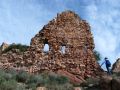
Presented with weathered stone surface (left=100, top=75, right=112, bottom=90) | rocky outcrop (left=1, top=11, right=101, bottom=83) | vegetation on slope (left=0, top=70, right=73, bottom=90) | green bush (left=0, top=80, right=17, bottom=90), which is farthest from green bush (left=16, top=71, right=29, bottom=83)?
weathered stone surface (left=100, top=75, right=112, bottom=90)

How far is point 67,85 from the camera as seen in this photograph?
2338cm

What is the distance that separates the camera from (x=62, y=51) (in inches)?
1169

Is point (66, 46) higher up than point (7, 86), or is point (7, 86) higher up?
point (66, 46)

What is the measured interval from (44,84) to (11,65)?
20.6 feet

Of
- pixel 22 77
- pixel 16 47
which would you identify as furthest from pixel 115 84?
pixel 16 47

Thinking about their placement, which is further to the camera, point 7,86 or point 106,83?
point 106,83

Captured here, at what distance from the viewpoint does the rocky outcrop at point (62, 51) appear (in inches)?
1136

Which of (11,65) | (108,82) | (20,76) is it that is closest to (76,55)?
(11,65)

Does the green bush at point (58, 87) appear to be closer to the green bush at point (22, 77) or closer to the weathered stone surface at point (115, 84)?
the green bush at point (22, 77)

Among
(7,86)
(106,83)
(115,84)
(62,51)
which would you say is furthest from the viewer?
(62,51)

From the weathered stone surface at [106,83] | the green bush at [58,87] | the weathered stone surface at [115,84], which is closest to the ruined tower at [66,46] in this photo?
the green bush at [58,87]

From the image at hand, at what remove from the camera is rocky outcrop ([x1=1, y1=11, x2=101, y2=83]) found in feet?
94.6

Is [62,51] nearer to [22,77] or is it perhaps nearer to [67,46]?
[67,46]

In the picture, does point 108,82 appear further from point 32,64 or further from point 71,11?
point 71,11
